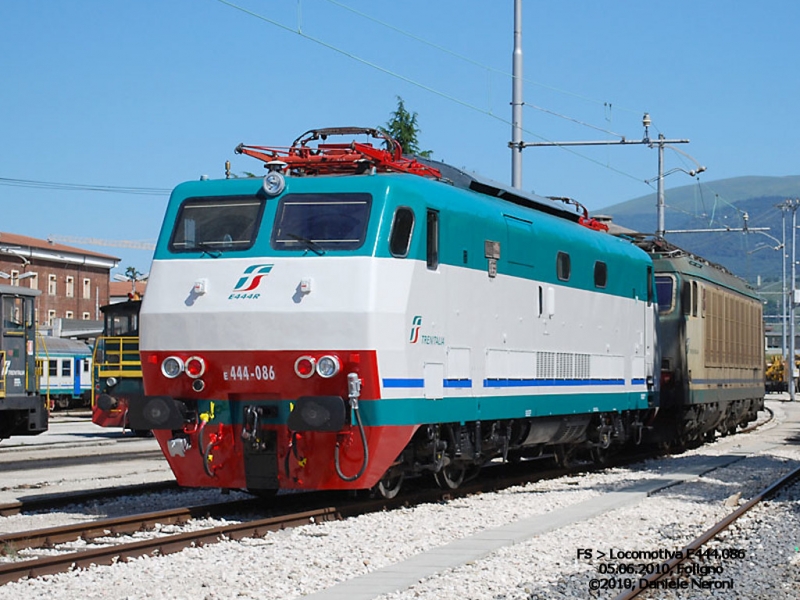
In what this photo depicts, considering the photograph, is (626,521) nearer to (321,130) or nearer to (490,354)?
(490,354)

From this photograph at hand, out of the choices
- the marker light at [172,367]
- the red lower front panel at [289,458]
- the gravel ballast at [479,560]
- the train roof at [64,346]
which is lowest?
the gravel ballast at [479,560]

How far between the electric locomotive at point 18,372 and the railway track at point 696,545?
15.8m

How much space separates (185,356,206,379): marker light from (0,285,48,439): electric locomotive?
14073mm

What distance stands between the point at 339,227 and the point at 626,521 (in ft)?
14.7

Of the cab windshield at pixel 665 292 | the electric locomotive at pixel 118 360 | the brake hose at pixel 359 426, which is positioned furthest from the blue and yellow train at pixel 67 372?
the brake hose at pixel 359 426

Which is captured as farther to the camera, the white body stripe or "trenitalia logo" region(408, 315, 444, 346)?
"trenitalia logo" region(408, 315, 444, 346)

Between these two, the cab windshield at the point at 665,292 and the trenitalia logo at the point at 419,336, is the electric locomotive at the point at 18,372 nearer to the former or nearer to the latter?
the cab windshield at the point at 665,292

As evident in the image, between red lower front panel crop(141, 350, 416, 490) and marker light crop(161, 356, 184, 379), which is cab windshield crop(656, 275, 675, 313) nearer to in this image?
red lower front panel crop(141, 350, 416, 490)

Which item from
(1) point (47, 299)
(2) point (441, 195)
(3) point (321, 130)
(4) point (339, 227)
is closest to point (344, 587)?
(4) point (339, 227)

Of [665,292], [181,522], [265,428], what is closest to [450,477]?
[265,428]

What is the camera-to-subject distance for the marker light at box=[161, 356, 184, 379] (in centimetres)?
1357

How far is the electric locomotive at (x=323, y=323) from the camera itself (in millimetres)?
12992

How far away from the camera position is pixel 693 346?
24.6 meters

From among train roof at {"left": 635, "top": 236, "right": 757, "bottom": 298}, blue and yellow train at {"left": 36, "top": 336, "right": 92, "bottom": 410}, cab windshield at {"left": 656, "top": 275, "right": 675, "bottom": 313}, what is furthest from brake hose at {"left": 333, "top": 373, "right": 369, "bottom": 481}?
blue and yellow train at {"left": 36, "top": 336, "right": 92, "bottom": 410}
